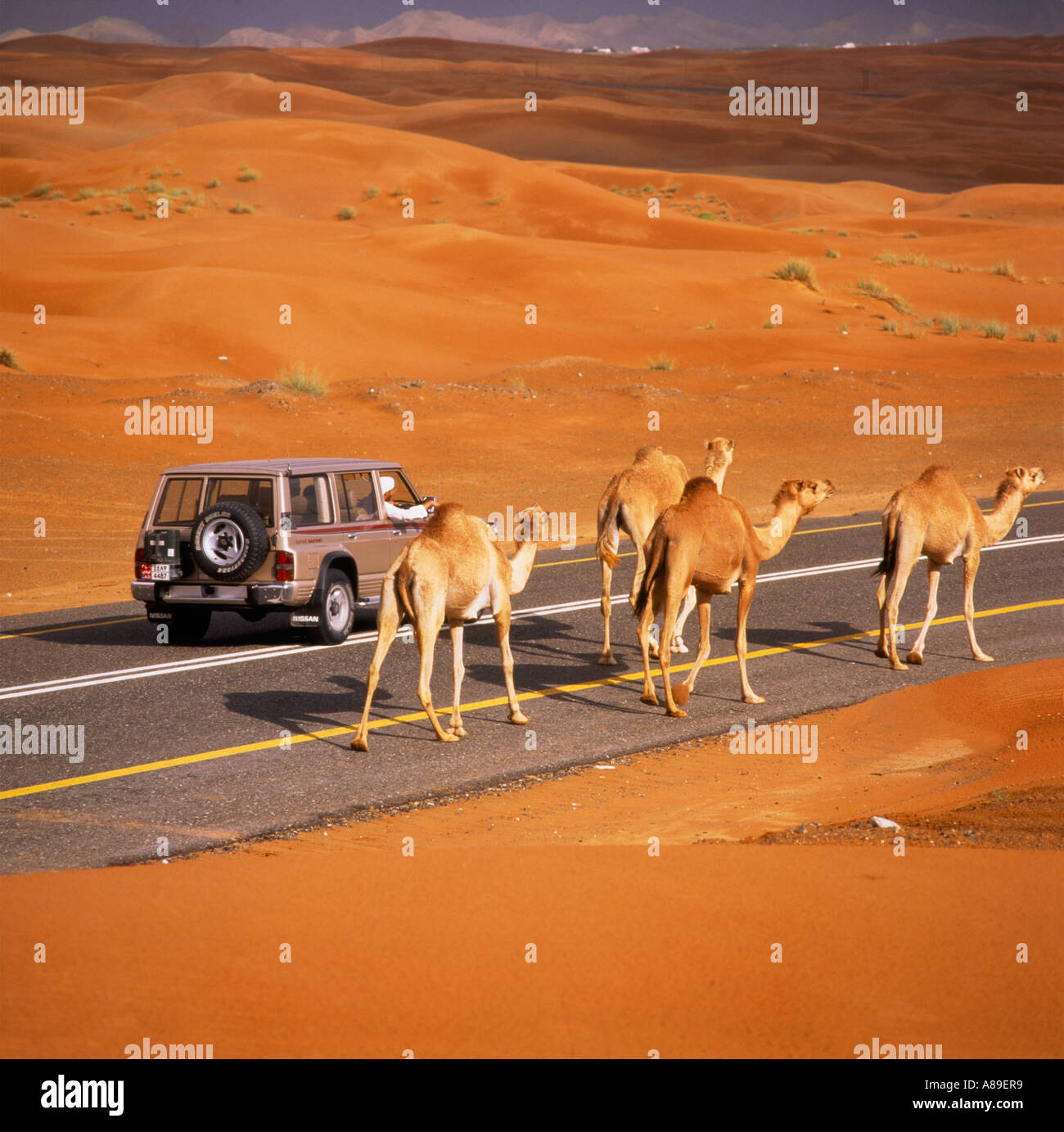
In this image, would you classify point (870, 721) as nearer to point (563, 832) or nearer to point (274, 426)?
point (563, 832)

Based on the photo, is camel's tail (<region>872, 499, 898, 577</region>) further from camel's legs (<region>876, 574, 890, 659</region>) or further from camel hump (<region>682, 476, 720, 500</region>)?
camel hump (<region>682, 476, 720, 500</region>)

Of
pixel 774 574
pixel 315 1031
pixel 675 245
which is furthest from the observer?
pixel 675 245

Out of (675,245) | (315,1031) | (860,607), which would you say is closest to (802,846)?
(315,1031)

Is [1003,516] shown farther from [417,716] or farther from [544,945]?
[544,945]

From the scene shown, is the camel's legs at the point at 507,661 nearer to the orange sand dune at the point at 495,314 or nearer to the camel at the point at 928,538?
the camel at the point at 928,538

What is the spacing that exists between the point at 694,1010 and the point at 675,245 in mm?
68471

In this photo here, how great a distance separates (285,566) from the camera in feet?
45.4

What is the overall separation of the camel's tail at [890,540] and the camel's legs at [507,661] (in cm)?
398

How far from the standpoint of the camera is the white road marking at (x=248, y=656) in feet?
42.5

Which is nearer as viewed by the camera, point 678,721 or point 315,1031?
point 315,1031

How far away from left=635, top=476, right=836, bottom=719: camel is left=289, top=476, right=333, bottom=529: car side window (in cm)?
415

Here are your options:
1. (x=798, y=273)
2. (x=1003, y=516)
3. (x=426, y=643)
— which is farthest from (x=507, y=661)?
(x=798, y=273)

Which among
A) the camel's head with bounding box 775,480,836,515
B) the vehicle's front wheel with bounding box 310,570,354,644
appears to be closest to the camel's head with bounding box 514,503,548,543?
the camel's head with bounding box 775,480,836,515

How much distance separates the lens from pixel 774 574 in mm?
18656
